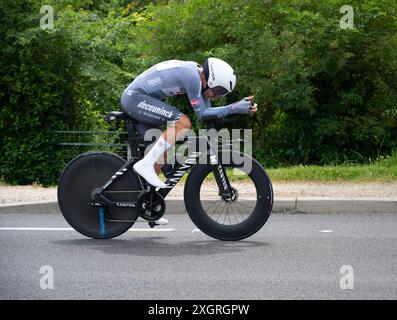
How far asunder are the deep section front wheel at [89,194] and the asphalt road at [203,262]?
0.54 ft

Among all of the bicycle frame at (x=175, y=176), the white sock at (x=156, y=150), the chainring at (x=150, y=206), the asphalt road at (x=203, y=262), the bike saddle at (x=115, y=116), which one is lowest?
the asphalt road at (x=203, y=262)

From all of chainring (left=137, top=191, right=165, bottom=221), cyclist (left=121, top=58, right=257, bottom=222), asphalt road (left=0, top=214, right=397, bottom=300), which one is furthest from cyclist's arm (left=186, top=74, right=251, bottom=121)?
asphalt road (left=0, top=214, right=397, bottom=300)

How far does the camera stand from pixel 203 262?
23.8ft

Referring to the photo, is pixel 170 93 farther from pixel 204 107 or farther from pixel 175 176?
pixel 175 176

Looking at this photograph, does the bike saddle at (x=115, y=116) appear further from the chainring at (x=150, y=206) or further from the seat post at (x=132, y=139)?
the chainring at (x=150, y=206)

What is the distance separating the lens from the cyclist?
7742 millimetres

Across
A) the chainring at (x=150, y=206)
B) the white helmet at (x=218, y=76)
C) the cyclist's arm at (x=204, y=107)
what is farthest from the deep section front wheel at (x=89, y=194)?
the white helmet at (x=218, y=76)

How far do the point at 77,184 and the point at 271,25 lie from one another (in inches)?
305

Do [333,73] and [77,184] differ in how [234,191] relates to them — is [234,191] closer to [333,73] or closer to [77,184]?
[77,184]

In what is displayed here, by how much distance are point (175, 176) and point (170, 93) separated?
0.73 m

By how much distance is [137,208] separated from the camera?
7984 mm

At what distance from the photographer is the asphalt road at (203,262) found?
621 cm
